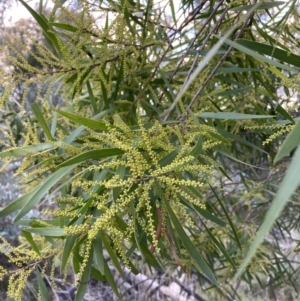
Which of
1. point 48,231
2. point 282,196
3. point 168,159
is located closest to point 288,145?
point 282,196

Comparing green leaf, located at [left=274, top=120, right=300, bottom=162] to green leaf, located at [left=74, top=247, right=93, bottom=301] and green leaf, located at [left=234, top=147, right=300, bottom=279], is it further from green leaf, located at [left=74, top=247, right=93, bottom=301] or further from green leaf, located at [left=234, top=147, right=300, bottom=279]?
green leaf, located at [left=74, top=247, right=93, bottom=301]

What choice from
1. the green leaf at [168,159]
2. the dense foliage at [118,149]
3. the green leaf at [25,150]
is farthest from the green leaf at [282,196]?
the green leaf at [25,150]

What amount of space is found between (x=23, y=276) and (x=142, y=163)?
0.70 ft

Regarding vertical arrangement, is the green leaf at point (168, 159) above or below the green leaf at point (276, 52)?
below

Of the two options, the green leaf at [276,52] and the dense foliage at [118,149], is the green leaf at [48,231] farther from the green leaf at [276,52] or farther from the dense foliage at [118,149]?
the green leaf at [276,52]

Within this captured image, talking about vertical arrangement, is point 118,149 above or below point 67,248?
above

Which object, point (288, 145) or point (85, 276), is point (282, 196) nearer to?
point (288, 145)

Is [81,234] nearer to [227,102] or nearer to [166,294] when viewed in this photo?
[227,102]

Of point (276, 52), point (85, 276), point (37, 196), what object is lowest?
point (85, 276)

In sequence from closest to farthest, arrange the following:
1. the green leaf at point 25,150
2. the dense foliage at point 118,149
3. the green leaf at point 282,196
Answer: the green leaf at point 282,196 → the dense foliage at point 118,149 → the green leaf at point 25,150

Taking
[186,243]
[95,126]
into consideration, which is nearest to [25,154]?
[95,126]

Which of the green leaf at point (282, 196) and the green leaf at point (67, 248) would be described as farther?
the green leaf at point (67, 248)

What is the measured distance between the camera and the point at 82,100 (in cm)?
79

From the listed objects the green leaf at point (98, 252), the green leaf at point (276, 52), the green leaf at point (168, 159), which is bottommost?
the green leaf at point (98, 252)
